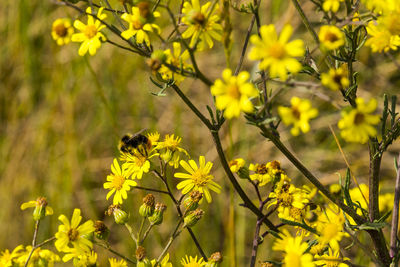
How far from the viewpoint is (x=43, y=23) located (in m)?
6.20

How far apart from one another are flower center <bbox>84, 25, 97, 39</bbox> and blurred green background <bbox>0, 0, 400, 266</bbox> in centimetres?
267

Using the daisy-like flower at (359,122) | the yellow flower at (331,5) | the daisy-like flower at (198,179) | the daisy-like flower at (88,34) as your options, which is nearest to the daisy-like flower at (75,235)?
the daisy-like flower at (198,179)

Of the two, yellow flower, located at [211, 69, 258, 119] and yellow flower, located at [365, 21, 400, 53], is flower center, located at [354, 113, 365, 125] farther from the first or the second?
yellow flower, located at [365, 21, 400, 53]

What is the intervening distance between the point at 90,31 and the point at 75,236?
108 cm

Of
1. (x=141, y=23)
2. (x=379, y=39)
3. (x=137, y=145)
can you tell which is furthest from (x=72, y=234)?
(x=379, y=39)

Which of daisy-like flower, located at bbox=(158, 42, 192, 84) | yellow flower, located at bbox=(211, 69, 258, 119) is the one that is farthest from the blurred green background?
yellow flower, located at bbox=(211, 69, 258, 119)

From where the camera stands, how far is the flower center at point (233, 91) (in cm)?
182

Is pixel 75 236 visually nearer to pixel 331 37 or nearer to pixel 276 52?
pixel 276 52

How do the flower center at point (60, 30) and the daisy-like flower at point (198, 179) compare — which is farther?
the daisy-like flower at point (198, 179)

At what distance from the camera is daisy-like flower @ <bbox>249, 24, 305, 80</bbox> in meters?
1.72

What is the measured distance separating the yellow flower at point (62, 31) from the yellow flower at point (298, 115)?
3.93 feet

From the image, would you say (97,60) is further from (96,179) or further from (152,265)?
(152,265)

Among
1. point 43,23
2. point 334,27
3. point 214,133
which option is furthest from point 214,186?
point 43,23

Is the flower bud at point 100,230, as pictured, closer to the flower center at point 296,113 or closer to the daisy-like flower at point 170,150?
the daisy-like flower at point 170,150
